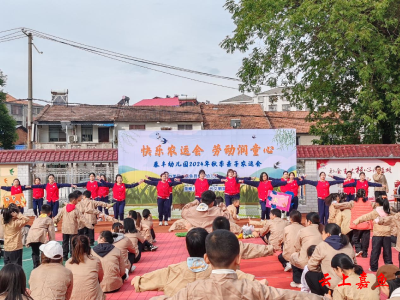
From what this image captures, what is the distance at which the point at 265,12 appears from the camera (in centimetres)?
1727

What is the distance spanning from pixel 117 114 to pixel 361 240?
948 inches

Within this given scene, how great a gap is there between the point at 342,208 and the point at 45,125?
82.5 ft

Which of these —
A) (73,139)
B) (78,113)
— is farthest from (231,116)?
(73,139)

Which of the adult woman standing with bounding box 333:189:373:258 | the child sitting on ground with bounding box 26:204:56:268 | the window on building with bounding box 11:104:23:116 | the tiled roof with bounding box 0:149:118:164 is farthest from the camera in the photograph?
the window on building with bounding box 11:104:23:116

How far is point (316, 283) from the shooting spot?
5.86 metres

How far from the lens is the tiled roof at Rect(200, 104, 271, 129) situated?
3200 centimetres

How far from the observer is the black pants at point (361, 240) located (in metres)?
9.30

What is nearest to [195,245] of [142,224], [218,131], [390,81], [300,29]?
[142,224]

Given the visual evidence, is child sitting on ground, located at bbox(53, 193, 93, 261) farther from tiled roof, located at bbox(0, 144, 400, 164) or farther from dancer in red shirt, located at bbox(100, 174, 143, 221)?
tiled roof, located at bbox(0, 144, 400, 164)

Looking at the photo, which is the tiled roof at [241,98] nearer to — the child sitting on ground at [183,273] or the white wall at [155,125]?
the white wall at [155,125]

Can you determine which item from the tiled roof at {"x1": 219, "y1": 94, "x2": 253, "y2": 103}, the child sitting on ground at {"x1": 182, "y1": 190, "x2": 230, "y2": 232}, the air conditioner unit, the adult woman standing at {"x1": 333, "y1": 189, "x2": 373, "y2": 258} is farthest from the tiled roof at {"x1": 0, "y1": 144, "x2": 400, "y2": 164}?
the tiled roof at {"x1": 219, "y1": 94, "x2": 253, "y2": 103}

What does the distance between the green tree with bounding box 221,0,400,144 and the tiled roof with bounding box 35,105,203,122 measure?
12.2 metres

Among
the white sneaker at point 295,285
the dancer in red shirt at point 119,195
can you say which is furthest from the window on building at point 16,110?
the white sneaker at point 295,285

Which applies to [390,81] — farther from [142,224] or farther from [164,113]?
[164,113]
